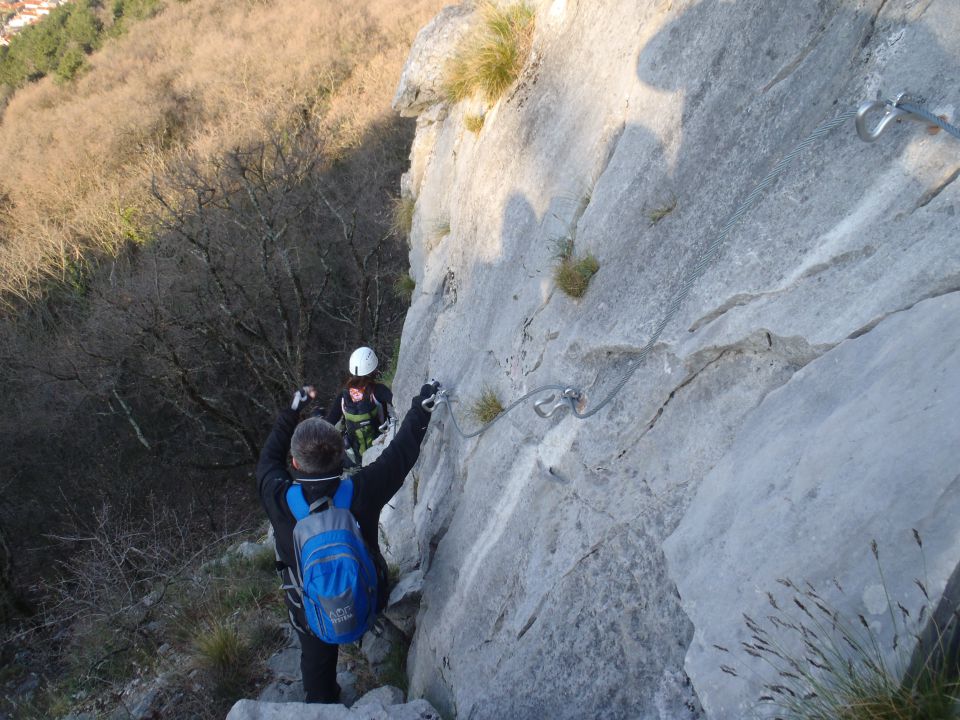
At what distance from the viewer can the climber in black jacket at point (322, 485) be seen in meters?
3.85

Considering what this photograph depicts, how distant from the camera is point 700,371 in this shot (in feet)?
10.3

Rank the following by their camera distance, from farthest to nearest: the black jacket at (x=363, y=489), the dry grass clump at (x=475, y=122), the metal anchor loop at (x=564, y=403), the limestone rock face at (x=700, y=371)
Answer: the dry grass clump at (x=475, y=122) < the black jacket at (x=363, y=489) < the metal anchor loop at (x=564, y=403) < the limestone rock face at (x=700, y=371)

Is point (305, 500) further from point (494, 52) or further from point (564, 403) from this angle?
point (494, 52)

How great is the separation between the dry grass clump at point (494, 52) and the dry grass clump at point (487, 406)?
314 cm

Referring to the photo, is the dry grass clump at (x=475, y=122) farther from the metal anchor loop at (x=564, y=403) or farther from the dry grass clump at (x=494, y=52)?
the metal anchor loop at (x=564, y=403)

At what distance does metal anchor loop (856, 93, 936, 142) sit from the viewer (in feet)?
8.24

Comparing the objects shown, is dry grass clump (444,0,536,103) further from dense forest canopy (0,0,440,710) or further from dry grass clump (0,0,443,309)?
dry grass clump (0,0,443,309)

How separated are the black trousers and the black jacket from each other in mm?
149

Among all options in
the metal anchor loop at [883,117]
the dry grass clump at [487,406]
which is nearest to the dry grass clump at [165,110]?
the dry grass clump at [487,406]

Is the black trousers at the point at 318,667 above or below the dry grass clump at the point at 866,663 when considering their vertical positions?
below

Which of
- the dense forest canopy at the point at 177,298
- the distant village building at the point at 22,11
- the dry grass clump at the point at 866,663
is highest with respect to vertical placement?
the distant village building at the point at 22,11

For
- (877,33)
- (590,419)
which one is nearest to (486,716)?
(590,419)

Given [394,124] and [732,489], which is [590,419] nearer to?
[732,489]

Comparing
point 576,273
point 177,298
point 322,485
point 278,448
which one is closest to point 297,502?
point 322,485
